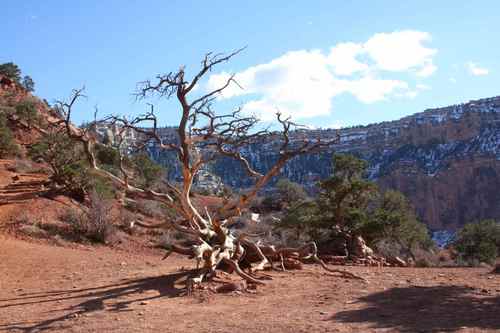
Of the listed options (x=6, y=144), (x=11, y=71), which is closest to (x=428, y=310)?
(x=6, y=144)

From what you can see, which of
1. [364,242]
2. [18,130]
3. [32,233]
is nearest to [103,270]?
[32,233]

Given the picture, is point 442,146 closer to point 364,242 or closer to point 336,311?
point 364,242

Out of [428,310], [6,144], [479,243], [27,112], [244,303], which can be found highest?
[27,112]

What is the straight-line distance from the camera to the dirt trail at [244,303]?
6.10 meters

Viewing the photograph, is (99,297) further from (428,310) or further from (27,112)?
(27,112)

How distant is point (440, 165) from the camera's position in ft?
249

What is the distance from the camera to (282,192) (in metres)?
35.5

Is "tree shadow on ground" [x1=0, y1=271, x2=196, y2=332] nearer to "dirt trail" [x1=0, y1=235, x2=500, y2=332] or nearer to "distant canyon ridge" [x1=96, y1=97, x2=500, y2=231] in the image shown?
"dirt trail" [x1=0, y1=235, x2=500, y2=332]

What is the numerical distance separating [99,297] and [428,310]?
483 cm

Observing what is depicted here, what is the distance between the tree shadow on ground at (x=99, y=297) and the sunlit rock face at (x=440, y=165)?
5781cm

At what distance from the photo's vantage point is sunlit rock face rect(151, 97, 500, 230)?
71.3 m

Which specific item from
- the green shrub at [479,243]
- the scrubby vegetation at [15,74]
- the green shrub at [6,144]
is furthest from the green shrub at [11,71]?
the green shrub at [479,243]

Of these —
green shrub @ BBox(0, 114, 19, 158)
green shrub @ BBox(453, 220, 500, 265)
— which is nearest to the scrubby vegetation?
green shrub @ BBox(0, 114, 19, 158)

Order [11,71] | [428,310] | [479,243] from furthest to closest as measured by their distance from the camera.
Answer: [11,71] < [479,243] < [428,310]
